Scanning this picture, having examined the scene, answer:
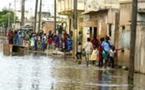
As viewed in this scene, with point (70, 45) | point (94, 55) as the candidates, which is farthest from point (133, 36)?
point (70, 45)

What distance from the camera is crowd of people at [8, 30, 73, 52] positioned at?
2054 inches

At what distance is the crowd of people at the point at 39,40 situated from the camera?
52172mm

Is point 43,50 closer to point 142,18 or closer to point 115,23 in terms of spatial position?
point 115,23

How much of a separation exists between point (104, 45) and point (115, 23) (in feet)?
18.5

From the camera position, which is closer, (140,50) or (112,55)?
(140,50)

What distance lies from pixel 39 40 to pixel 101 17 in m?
11.8

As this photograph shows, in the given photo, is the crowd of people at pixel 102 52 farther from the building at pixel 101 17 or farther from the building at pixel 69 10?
the building at pixel 69 10

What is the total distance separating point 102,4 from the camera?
141 feet

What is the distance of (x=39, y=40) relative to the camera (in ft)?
181

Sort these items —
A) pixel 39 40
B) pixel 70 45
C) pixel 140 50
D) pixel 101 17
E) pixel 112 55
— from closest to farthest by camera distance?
1. pixel 140 50
2. pixel 112 55
3. pixel 101 17
4. pixel 70 45
5. pixel 39 40

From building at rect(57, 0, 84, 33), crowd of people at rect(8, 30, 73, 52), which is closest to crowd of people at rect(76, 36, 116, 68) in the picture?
crowd of people at rect(8, 30, 73, 52)

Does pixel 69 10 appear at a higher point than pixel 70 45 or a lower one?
higher

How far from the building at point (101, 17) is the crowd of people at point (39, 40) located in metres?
2.33

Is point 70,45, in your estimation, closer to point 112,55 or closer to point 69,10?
point 112,55
